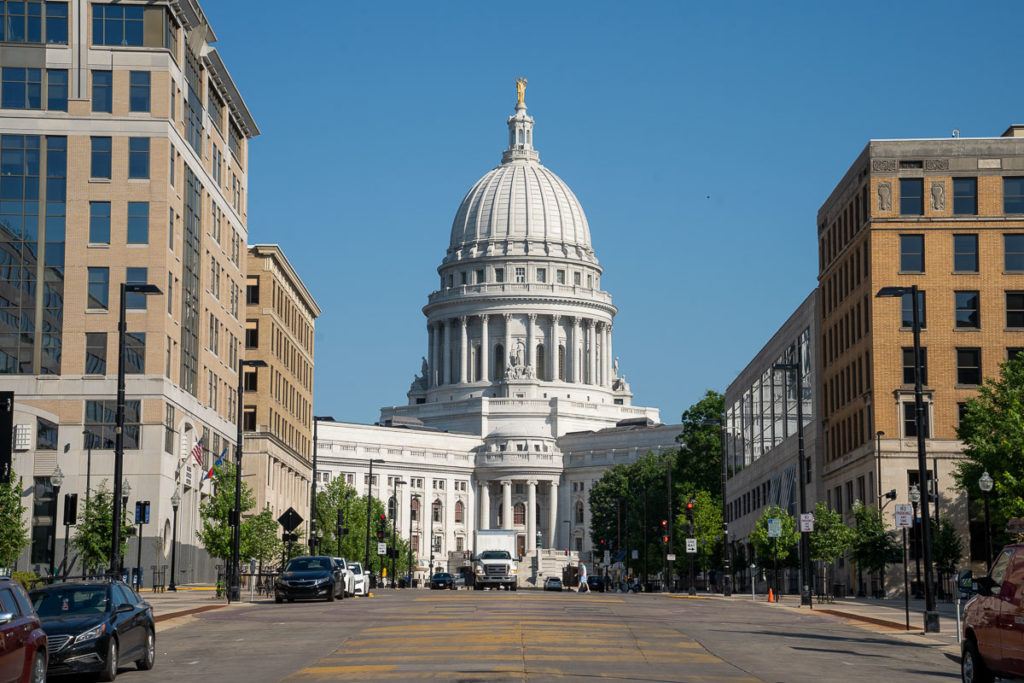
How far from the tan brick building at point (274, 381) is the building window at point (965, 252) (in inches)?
1700

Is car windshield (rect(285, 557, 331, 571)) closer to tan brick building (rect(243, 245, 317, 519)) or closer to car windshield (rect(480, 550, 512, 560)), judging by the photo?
tan brick building (rect(243, 245, 317, 519))

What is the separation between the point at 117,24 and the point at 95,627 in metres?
60.5

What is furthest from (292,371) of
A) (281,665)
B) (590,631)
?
(281,665)

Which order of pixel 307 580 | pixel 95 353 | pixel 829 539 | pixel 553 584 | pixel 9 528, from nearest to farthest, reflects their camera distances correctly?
pixel 307 580, pixel 9 528, pixel 829 539, pixel 95 353, pixel 553 584

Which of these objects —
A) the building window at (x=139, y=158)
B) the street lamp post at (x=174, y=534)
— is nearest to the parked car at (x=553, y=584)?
the street lamp post at (x=174, y=534)

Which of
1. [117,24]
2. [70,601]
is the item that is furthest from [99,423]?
[70,601]

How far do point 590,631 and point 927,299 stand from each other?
147 ft

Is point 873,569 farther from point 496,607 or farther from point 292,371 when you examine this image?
point 292,371

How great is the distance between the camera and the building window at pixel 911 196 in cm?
7956

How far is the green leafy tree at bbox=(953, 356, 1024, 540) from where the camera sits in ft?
205

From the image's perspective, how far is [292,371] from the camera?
125 m

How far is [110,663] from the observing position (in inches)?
1013

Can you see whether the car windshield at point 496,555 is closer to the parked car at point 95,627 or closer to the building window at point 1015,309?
the building window at point 1015,309

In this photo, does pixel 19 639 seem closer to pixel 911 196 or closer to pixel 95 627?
pixel 95 627
